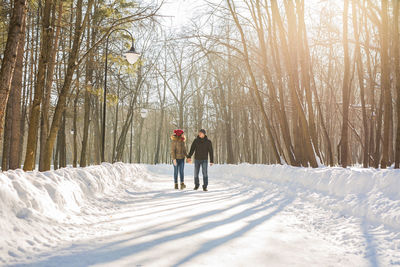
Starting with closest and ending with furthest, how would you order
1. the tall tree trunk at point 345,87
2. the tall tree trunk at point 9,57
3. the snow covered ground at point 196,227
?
the snow covered ground at point 196,227 < the tall tree trunk at point 9,57 < the tall tree trunk at point 345,87

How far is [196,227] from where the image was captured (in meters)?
4.94

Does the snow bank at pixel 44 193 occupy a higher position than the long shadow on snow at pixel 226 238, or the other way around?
the snow bank at pixel 44 193

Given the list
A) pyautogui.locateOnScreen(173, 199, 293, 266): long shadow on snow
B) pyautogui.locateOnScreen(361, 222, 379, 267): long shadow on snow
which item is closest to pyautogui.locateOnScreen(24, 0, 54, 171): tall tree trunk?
pyautogui.locateOnScreen(173, 199, 293, 266): long shadow on snow

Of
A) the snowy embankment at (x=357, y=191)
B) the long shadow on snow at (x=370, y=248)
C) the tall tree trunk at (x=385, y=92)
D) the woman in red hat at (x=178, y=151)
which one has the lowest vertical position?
the long shadow on snow at (x=370, y=248)

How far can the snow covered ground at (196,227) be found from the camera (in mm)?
3508

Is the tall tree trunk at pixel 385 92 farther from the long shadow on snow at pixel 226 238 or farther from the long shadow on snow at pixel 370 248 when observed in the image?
the long shadow on snow at pixel 370 248

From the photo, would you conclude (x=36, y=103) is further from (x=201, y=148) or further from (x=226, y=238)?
(x=226, y=238)

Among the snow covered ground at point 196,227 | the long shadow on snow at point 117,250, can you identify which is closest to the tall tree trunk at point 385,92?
the snow covered ground at point 196,227

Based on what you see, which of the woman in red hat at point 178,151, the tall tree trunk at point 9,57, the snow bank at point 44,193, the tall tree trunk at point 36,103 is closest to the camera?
the snow bank at point 44,193

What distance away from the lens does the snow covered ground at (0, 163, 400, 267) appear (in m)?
3.51

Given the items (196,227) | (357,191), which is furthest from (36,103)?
(357,191)

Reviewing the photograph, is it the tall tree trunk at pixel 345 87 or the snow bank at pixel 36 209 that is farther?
the tall tree trunk at pixel 345 87

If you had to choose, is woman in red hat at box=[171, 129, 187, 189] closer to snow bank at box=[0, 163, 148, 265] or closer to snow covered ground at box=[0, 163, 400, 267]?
snow covered ground at box=[0, 163, 400, 267]

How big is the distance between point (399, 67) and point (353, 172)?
339cm
